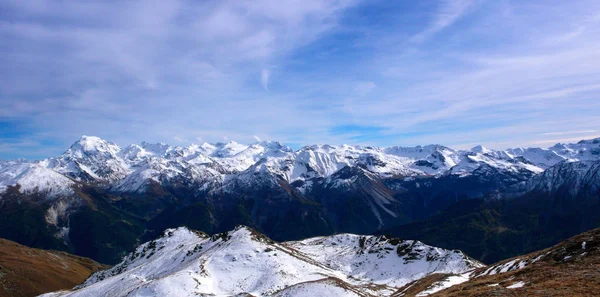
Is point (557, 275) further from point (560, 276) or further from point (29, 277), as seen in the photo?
point (29, 277)

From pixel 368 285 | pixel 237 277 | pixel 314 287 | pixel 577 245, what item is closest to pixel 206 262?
pixel 237 277

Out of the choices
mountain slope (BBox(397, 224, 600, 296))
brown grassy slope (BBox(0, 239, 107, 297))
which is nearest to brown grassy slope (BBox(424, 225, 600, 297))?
mountain slope (BBox(397, 224, 600, 296))

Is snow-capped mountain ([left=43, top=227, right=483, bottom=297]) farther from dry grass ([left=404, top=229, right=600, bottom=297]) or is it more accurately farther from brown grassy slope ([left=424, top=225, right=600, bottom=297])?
dry grass ([left=404, top=229, right=600, bottom=297])

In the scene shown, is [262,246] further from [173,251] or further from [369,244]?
[369,244]

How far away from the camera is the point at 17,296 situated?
137 m

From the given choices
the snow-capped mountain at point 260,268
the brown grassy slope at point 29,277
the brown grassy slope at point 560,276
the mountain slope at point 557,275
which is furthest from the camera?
the brown grassy slope at point 29,277

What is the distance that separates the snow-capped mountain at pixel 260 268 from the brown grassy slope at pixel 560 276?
25.5m

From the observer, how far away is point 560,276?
123ft

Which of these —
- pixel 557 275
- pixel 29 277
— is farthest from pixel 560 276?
pixel 29 277

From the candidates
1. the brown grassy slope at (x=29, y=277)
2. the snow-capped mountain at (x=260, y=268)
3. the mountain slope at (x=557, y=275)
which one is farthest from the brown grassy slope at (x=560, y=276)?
the brown grassy slope at (x=29, y=277)

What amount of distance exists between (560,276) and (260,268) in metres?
56.6

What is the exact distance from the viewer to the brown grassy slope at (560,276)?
106ft

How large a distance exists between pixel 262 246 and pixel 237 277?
1421cm

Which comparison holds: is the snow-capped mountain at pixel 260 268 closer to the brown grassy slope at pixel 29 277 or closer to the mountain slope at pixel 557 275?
the mountain slope at pixel 557 275
